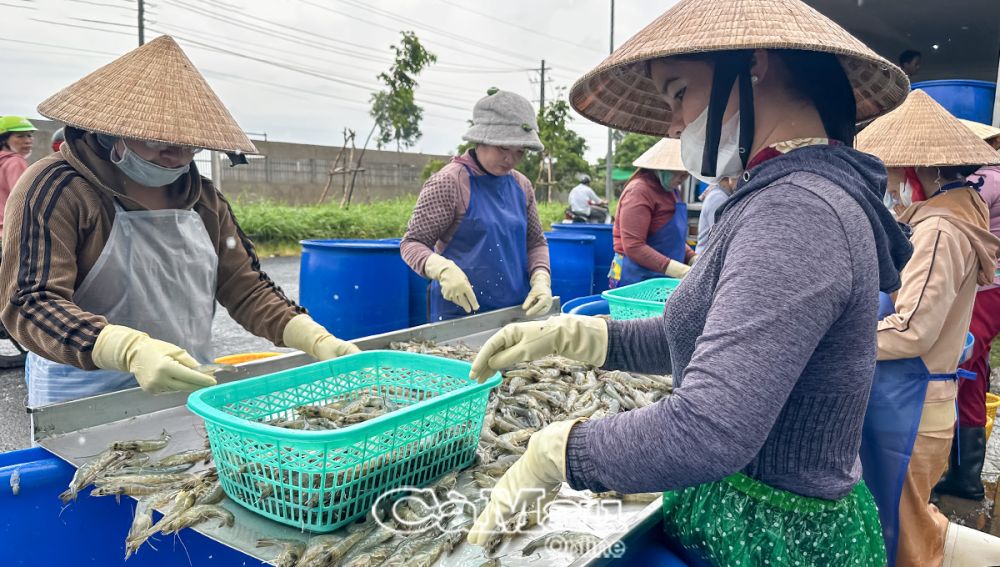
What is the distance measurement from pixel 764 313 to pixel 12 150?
799 centimetres

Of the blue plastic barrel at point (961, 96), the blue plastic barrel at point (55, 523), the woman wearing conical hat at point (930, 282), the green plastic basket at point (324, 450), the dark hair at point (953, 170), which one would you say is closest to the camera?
the green plastic basket at point (324, 450)

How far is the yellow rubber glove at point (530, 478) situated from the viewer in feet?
3.80

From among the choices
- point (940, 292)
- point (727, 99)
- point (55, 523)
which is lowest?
point (55, 523)

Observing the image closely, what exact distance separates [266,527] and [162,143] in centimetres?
131

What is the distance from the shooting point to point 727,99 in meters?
1.26

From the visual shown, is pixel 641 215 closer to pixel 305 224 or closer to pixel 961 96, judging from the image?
pixel 961 96

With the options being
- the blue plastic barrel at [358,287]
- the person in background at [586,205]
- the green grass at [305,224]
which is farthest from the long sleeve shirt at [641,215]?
the person in background at [586,205]

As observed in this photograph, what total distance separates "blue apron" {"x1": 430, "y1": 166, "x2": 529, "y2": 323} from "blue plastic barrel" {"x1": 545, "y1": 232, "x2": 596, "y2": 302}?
5.65 feet

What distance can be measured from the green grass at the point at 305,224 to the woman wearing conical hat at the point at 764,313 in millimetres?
11749

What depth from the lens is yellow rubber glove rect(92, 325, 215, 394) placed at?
5.99 feet

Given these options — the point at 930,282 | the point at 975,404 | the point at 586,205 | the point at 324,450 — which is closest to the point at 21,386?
the point at 324,450

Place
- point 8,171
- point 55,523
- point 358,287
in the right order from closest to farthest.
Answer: point 55,523, point 358,287, point 8,171

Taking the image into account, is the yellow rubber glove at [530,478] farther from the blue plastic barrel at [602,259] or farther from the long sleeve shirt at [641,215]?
the blue plastic barrel at [602,259]

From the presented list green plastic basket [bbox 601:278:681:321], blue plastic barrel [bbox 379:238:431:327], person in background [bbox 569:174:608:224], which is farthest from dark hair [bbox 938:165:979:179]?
person in background [bbox 569:174:608:224]
